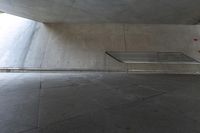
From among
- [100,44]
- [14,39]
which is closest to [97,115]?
[100,44]

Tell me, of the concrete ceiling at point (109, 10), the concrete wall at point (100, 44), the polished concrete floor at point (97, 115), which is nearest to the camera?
the polished concrete floor at point (97, 115)

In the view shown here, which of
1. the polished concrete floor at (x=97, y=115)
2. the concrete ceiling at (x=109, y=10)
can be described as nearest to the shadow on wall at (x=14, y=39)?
the concrete ceiling at (x=109, y=10)

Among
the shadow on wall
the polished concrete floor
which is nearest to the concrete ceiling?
the shadow on wall

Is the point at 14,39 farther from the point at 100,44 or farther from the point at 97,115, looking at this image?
the point at 97,115

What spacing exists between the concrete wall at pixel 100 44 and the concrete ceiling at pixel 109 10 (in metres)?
0.48

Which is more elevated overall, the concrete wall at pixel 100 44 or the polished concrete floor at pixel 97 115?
the concrete wall at pixel 100 44

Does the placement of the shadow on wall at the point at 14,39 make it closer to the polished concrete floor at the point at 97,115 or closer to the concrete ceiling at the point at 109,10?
the concrete ceiling at the point at 109,10

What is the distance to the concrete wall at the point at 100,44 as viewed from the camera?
27.6 feet

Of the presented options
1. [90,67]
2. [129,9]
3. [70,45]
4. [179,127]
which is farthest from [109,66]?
[179,127]

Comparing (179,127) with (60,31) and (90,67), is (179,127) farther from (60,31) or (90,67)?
(60,31)

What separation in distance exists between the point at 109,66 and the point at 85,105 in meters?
5.86

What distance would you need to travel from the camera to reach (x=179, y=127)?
1.85 metres

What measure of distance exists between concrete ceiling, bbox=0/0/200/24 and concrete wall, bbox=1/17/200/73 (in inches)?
18.8

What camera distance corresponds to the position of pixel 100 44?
8758mm
